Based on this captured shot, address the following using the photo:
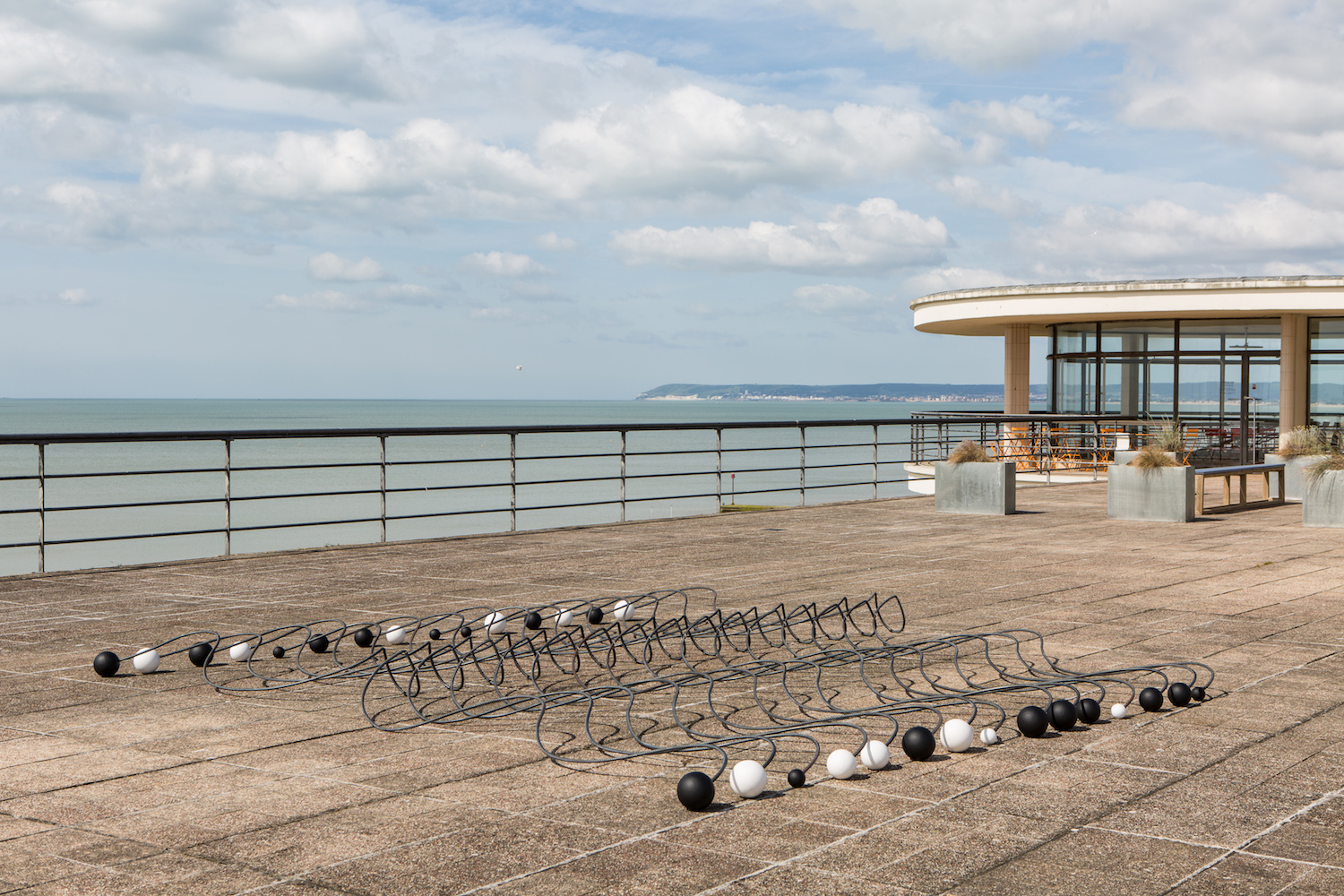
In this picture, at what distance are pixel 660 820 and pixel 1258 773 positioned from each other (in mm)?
1896

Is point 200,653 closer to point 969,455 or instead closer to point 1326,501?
point 969,455

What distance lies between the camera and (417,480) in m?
76.7

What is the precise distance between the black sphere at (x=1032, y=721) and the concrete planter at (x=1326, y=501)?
9.57 metres

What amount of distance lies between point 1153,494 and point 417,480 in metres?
66.8

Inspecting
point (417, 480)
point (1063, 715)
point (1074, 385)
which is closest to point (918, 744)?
point (1063, 715)

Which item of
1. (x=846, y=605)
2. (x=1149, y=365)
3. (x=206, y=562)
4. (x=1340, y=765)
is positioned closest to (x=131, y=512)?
(x=1149, y=365)

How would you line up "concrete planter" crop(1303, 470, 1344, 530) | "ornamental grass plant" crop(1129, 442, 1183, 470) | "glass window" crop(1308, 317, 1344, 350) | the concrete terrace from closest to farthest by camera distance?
the concrete terrace
"concrete planter" crop(1303, 470, 1344, 530)
"ornamental grass plant" crop(1129, 442, 1183, 470)
"glass window" crop(1308, 317, 1344, 350)

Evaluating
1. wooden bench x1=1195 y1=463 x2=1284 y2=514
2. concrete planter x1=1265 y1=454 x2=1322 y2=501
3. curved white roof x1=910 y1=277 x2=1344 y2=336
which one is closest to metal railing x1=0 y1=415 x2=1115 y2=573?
curved white roof x1=910 y1=277 x2=1344 y2=336

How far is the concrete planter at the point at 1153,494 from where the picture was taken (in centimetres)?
1312

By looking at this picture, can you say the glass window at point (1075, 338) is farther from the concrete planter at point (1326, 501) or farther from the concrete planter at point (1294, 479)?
the concrete planter at point (1326, 501)

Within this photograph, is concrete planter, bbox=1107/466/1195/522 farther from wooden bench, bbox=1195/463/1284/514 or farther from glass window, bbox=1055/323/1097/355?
glass window, bbox=1055/323/1097/355

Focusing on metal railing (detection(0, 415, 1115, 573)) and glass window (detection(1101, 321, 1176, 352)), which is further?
glass window (detection(1101, 321, 1176, 352))

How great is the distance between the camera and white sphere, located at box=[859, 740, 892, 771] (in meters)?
3.87

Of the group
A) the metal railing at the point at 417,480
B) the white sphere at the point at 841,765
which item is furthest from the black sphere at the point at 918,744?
the metal railing at the point at 417,480
